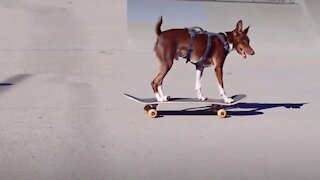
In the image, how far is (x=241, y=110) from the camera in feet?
27.2

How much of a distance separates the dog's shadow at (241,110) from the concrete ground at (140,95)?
2 centimetres

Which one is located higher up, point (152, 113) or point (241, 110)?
point (152, 113)

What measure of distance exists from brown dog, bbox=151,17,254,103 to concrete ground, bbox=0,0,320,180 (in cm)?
67

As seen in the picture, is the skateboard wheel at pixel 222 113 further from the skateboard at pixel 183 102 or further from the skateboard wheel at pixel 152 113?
the skateboard wheel at pixel 152 113

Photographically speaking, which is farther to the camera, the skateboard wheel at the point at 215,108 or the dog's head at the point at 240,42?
the skateboard wheel at the point at 215,108

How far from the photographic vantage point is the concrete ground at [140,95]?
560 centimetres

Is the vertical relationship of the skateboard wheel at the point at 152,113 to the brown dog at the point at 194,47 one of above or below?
below

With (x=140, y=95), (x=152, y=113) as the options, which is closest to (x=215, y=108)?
(x=152, y=113)

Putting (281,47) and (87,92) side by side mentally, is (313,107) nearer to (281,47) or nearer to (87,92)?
(87,92)

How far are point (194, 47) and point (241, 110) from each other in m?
1.47

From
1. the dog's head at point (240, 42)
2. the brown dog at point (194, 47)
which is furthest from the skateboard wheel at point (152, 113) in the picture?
the dog's head at point (240, 42)

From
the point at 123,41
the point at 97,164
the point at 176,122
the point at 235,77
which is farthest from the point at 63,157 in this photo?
the point at 123,41

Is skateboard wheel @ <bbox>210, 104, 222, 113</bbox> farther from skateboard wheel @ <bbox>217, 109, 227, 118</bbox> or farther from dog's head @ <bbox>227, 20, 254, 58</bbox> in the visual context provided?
dog's head @ <bbox>227, 20, 254, 58</bbox>

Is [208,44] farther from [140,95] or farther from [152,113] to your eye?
[140,95]
